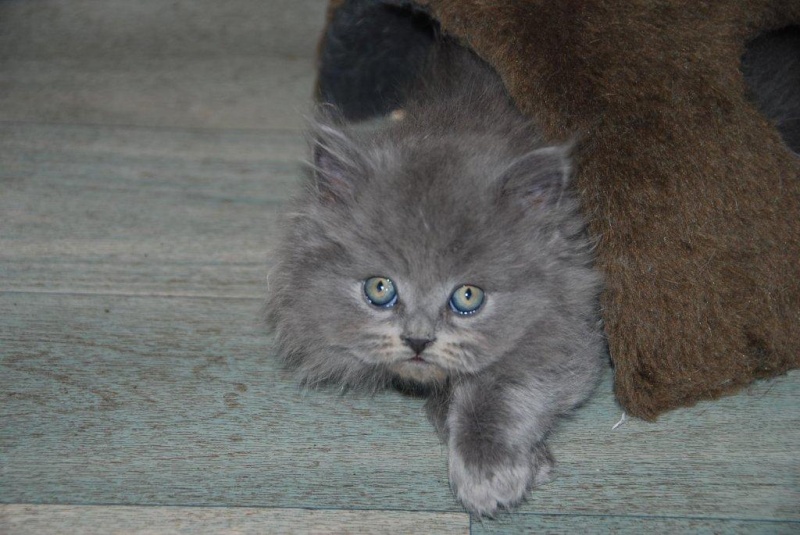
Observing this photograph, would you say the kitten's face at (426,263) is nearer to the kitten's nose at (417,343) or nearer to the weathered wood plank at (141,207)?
the kitten's nose at (417,343)

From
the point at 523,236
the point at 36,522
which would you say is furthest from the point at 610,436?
the point at 36,522

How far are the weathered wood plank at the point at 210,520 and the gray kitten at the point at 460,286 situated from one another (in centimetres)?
11

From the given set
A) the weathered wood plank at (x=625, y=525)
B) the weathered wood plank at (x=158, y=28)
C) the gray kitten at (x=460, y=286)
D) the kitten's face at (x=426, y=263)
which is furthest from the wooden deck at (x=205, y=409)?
the weathered wood plank at (x=158, y=28)

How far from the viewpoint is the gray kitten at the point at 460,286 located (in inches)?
61.5

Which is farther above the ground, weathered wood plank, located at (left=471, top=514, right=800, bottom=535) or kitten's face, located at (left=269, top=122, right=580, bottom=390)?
kitten's face, located at (left=269, top=122, right=580, bottom=390)

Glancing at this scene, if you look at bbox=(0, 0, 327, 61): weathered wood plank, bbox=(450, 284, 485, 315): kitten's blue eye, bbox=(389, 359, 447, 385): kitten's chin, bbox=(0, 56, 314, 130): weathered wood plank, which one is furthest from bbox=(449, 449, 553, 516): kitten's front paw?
bbox=(0, 0, 327, 61): weathered wood plank

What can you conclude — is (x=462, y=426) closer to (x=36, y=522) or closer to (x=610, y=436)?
(x=610, y=436)

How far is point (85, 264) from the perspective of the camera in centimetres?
225

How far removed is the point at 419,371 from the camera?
162 centimetres

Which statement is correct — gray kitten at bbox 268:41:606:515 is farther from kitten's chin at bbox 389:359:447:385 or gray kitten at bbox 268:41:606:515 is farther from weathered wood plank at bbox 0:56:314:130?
weathered wood plank at bbox 0:56:314:130

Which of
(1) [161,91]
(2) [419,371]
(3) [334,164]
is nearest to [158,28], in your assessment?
(1) [161,91]

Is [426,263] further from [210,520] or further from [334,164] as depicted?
[210,520]

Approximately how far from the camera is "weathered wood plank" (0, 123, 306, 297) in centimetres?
222

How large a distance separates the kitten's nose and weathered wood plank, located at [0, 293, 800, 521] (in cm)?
26
